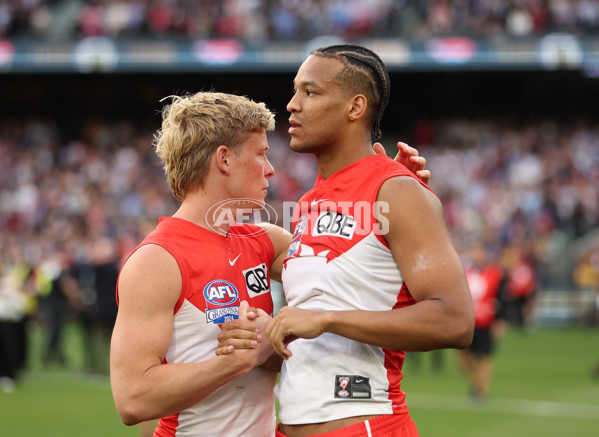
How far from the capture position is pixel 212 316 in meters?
3.01

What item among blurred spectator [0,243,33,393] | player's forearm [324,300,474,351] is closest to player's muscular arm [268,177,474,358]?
player's forearm [324,300,474,351]

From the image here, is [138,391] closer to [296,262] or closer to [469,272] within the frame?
[296,262]

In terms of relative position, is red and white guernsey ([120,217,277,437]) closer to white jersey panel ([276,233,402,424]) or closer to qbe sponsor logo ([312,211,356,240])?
white jersey panel ([276,233,402,424])

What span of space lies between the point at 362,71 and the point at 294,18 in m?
22.3

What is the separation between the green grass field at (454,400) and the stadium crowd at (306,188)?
11.6 feet

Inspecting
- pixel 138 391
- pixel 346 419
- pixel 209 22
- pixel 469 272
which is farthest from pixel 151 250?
pixel 209 22

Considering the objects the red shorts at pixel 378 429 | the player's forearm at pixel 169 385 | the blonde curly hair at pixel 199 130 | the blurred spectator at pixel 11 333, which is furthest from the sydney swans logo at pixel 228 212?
the blurred spectator at pixel 11 333

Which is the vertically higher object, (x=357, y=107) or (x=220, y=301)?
(x=357, y=107)

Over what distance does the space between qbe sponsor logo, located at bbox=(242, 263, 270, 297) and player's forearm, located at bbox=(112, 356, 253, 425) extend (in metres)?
0.39

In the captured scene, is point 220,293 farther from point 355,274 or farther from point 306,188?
point 306,188

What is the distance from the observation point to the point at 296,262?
2967 millimetres

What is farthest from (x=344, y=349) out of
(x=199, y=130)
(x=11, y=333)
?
(x=11, y=333)

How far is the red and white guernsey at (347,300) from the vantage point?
111 inches

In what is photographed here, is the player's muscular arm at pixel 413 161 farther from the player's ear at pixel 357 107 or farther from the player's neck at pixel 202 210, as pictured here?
the player's neck at pixel 202 210
